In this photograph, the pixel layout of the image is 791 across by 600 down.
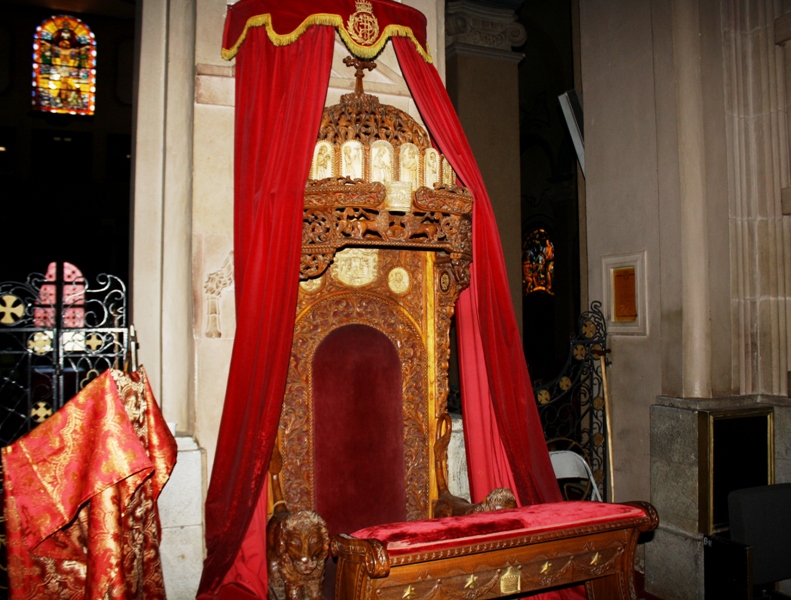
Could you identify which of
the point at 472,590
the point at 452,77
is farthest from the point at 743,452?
the point at 452,77

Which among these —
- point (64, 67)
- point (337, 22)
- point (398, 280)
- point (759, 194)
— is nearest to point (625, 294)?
point (759, 194)

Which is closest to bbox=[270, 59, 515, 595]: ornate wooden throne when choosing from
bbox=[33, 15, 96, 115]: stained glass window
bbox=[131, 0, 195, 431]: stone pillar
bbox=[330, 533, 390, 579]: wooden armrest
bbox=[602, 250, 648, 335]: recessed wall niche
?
bbox=[131, 0, 195, 431]: stone pillar

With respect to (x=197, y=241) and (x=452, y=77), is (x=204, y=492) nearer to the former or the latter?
(x=197, y=241)

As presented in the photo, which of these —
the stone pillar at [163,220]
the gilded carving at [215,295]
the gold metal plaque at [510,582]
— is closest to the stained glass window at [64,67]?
the stone pillar at [163,220]

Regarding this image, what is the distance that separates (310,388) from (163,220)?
3.50 ft

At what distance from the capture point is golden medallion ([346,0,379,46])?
3.08 m

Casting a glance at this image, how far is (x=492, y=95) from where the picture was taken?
658 centimetres

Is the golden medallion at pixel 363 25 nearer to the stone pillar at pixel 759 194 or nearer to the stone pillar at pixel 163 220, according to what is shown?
the stone pillar at pixel 163 220

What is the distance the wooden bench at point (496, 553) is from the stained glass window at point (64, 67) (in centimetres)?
1238

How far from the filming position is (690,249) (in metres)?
4.07

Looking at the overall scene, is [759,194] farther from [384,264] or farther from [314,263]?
[314,263]

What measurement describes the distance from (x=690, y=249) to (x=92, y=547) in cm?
354

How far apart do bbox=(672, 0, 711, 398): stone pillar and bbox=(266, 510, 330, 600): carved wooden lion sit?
2554 mm

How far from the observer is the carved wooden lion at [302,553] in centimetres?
254
